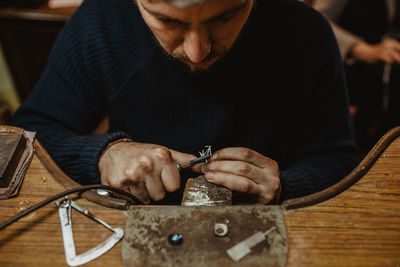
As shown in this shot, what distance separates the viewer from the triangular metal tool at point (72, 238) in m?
0.66

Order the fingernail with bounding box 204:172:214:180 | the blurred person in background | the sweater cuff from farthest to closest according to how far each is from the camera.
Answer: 1. the blurred person in background
2. the sweater cuff
3. the fingernail with bounding box 204:172:214:180

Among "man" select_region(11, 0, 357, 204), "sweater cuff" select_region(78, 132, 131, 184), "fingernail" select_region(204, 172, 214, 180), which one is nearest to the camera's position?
"fingernail" select_region(204, 172, 214, 180)

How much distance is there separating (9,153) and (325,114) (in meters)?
1.11

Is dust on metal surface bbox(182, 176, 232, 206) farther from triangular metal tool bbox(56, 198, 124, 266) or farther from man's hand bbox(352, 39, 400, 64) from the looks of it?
man's hand bbox(352, 39, 400, 64)

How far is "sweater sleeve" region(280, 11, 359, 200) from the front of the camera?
4.05 ft

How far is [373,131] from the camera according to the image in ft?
9.25

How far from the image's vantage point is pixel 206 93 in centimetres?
122

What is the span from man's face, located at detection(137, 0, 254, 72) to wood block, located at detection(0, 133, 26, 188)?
498mm

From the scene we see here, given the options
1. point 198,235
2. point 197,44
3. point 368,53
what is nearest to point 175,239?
point 198,235

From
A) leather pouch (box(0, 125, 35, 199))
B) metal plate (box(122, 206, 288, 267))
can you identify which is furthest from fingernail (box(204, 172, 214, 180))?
leather pouch (box(0, 125, 35, 199))

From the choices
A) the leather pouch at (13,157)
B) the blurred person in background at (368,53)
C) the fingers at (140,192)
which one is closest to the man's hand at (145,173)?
the fingers at (140,192)

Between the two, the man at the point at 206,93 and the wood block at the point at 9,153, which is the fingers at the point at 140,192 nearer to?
the man at the point at 206,93

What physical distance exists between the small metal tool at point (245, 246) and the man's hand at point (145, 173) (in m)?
0.30

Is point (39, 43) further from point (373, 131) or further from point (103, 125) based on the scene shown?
point (373, 131)
